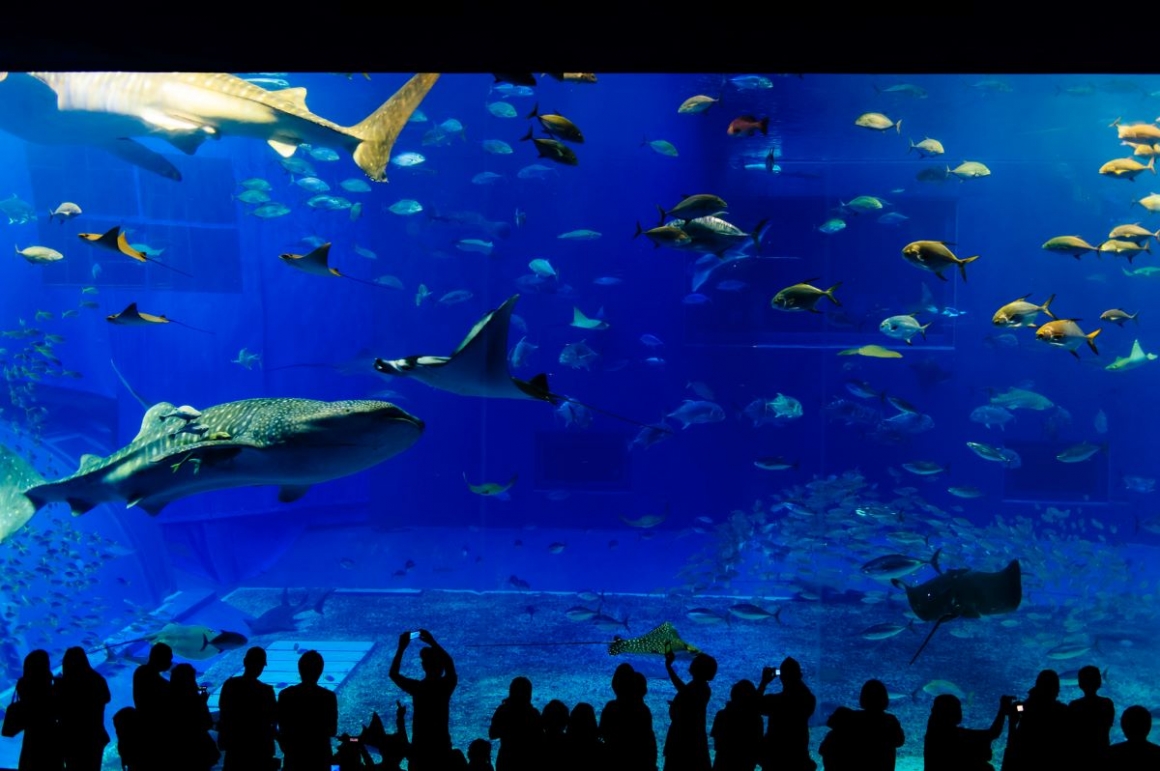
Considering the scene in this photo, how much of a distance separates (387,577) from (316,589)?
140cm

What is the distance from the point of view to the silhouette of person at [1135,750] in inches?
82.9

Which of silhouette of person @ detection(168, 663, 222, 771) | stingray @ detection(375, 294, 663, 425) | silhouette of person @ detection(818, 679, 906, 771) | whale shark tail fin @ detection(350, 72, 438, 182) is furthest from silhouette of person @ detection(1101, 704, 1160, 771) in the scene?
whale shark tail fin @ detection(350, 72, 438, 182)

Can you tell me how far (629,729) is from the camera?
7.93ft

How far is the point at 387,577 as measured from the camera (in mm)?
14219

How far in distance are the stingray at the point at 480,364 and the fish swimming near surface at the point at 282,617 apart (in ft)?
27.3

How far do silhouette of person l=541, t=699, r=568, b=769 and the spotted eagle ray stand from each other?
202 centimetres

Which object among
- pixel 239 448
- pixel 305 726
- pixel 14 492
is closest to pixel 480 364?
pixel 239 448

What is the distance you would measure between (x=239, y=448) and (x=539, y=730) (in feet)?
8.42

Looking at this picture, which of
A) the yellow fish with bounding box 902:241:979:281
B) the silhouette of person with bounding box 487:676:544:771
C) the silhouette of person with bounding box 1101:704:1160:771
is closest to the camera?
the silhouette of person with bounding box 1101:704:1160:771

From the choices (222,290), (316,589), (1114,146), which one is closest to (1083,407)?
(1114,146)

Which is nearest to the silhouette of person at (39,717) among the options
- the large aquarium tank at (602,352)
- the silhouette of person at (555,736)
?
the silhouette of person at (555,736)

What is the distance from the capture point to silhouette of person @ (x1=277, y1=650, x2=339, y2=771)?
7.89 ft

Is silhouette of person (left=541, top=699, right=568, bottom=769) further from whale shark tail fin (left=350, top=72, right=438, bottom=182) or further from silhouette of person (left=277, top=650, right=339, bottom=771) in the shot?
whale shark tail fin (left=350, top=72, right=438, bottom=182)

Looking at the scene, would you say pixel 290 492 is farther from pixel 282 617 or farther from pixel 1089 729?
pixel 282 617
